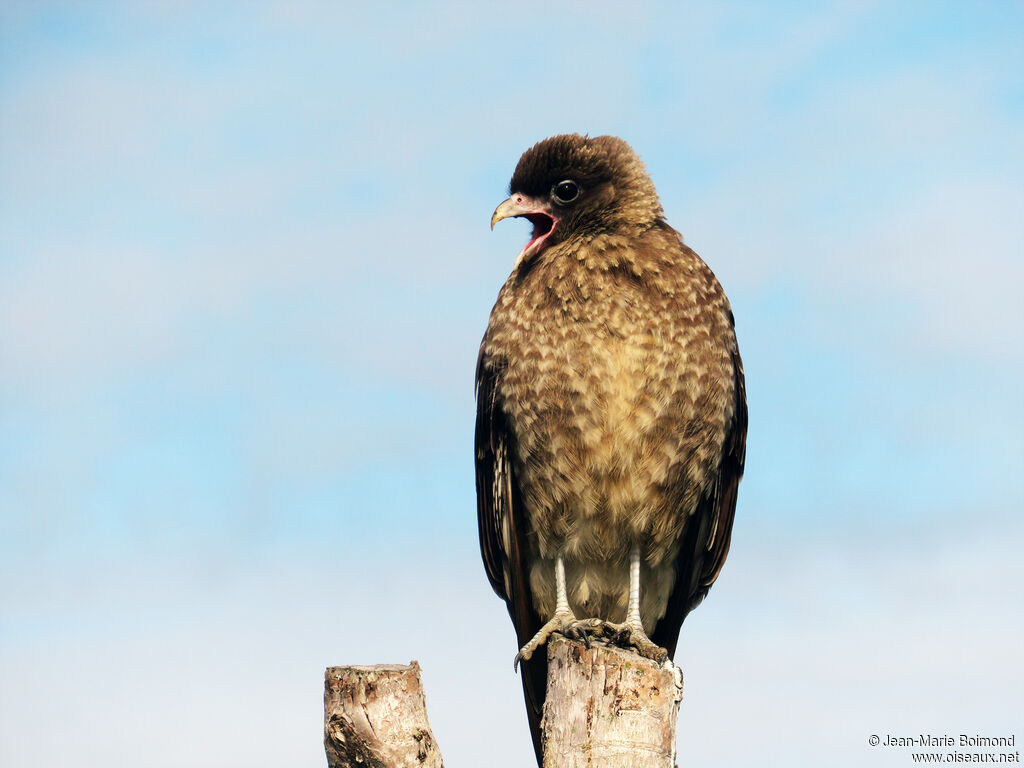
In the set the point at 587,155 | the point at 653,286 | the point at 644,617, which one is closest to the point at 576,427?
the point at 653,286

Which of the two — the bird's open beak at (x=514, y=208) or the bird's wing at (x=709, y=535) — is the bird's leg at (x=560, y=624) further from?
the bird's open beak at (x=514, y=208)

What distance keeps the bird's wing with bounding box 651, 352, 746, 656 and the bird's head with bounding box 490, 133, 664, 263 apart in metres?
1.09

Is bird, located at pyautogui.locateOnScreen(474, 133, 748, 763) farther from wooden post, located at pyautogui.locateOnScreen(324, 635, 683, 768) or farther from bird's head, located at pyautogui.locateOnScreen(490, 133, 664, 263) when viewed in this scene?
wooden post, located at pyautogui.locateOnScreen(324, 635, 683, 768)

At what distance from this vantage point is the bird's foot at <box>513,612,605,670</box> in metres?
5.89

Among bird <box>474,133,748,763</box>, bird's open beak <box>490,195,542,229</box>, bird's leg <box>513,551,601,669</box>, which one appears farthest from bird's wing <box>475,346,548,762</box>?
bird's open beak <box>490,195,542,229</box>

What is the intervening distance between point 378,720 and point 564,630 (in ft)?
4.90

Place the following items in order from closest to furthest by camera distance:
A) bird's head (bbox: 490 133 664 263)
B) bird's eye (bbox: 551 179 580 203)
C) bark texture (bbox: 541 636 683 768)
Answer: bark texture (bbox: 541 636 683 768)
bird's head (bbox: 490 133 664 263)
bird's eye (bbox: 551 179 580 203)

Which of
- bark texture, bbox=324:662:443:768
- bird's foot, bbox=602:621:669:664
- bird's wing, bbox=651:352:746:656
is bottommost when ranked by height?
bark texture, bbox=324:662:443:768

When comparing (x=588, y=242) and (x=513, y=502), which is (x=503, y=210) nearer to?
(x=588, y=242)

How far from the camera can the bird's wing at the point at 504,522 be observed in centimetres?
651

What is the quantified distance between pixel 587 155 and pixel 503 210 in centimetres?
60

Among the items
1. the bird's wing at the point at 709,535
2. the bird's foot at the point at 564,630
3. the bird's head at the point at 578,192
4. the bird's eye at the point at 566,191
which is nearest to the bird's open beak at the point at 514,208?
the bird's head at the point at 578,192

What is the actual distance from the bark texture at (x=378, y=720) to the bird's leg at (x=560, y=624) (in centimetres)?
106

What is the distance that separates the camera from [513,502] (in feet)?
21.4
